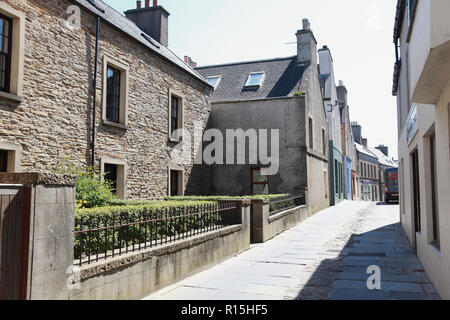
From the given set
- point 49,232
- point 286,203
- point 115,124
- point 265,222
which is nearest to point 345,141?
point 286,203

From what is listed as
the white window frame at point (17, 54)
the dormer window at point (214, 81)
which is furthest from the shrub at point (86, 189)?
the dormer window at point (214, 81)

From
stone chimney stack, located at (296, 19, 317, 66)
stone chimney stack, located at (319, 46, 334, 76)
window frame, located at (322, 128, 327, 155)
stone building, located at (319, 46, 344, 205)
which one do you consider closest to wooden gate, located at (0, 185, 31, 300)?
stone chimney stack, located at (296, 19, 317, 66)

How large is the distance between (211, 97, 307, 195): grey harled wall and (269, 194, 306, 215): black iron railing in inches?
25.8

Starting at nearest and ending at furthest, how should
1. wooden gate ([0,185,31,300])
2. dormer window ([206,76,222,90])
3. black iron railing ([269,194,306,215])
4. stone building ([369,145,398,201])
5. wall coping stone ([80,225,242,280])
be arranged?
1. wooden gate ([0,185,31,300])
2. wall coping stone ([80,225,242,280])
3. black iron railing ([269,194,306,215])
4. dormer window ([206,76,222,90])
5. stone building ([369,145,398,201])

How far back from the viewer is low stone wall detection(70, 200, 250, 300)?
4.61 metres

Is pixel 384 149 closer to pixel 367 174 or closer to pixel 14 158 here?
pixel 367 174

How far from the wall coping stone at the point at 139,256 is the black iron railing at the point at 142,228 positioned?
13cm

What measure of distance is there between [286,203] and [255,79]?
8.95 metres

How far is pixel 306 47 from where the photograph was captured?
21.5 metres

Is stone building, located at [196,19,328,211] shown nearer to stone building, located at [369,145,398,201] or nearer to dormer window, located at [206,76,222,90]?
dormer window, located at [206,76,222,90]

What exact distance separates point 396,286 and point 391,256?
9.39ft

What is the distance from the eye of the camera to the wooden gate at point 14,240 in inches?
141
